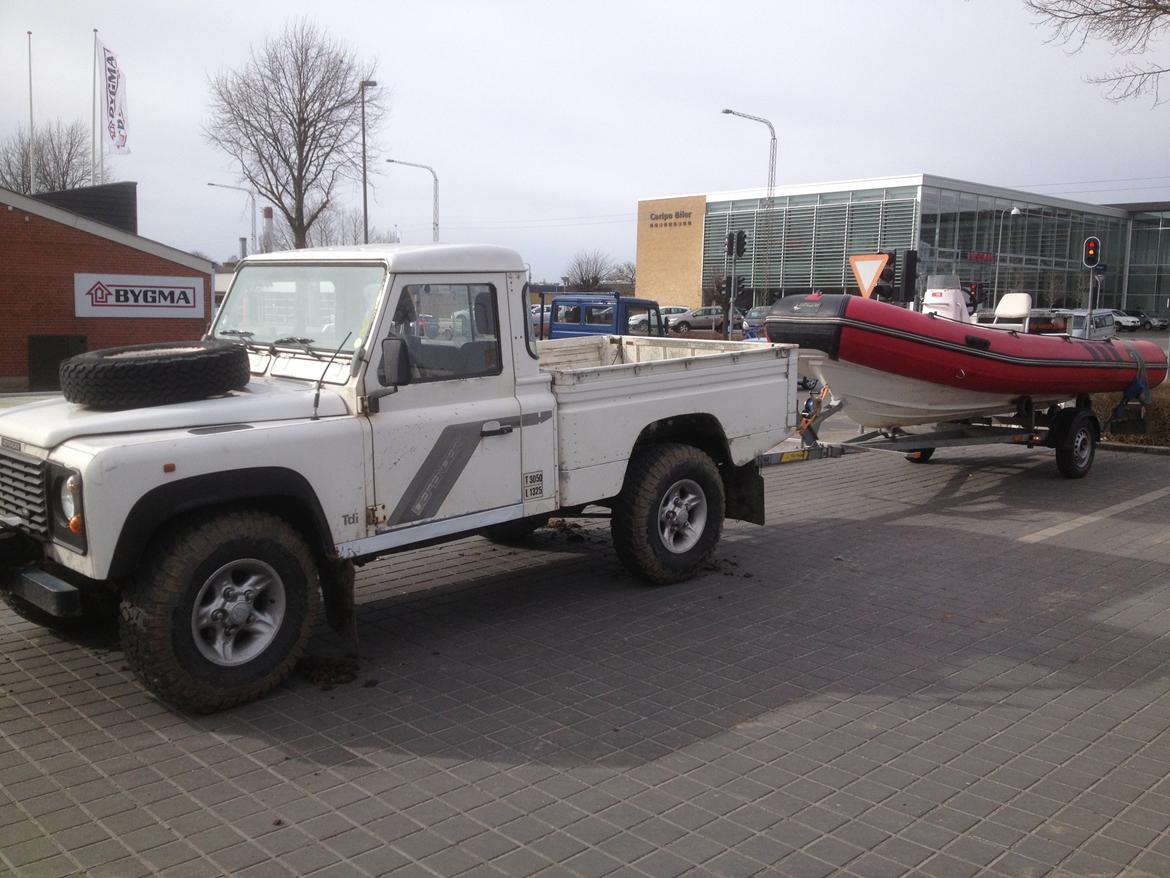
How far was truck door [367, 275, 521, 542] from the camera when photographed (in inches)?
218

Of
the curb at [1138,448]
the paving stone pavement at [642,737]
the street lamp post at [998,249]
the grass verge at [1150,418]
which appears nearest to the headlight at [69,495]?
the paving stone pavement at [642,737]

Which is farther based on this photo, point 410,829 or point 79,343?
point 79,343

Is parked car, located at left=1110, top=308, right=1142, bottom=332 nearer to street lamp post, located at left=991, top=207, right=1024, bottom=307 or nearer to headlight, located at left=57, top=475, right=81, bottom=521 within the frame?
street lamp post, located at left=991, top=207, right=1024, bottom=307

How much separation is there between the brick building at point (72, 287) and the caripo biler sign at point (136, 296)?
0.07ft

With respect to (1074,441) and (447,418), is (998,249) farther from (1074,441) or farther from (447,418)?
(447,418)

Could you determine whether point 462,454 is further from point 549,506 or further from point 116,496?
point 116,496

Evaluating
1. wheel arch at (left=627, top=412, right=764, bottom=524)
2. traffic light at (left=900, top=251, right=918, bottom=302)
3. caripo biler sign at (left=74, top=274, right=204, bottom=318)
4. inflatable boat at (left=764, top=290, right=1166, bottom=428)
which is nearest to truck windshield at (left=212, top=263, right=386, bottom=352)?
wheel arch at (left=627, top=412, right=764, bottom=524)

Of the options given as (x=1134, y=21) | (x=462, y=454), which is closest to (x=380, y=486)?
(x=462, y=454)

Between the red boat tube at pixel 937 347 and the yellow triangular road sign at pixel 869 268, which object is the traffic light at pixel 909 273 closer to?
the yellow triangular road sign at pixel 869 268

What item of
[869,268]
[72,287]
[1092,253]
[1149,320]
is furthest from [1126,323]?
[72,287]

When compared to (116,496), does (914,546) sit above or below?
below

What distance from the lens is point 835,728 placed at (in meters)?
4.90

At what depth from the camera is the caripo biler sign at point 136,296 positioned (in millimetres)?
23156

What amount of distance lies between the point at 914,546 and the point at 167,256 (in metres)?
20.4
